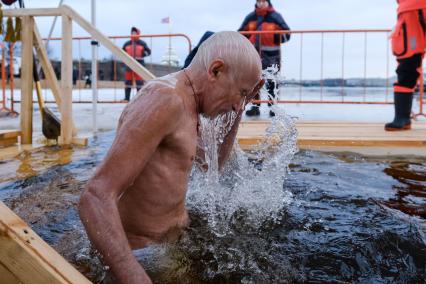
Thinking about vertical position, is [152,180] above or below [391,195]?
above

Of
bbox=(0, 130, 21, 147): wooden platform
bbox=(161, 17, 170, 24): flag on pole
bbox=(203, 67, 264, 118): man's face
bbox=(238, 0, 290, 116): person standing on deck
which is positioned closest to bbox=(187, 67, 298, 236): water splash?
bbox=(203, 67, 264, 118): man's face

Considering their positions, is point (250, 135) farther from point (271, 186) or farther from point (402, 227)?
point (402, 227)

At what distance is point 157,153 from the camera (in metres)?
1.53

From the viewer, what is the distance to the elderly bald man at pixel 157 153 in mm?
1251

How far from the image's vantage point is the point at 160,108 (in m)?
1.40

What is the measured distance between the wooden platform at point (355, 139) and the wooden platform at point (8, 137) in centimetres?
244

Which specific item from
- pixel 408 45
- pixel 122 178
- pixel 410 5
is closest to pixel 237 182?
pixel 122 178

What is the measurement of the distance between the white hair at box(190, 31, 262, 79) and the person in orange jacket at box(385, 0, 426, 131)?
3.82m

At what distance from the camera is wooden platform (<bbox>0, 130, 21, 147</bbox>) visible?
4.66 m

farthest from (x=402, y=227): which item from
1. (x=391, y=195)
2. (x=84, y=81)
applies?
(x=84, y=81)

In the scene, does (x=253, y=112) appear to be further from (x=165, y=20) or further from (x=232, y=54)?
(x=165, y=20)

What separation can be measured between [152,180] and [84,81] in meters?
25.9

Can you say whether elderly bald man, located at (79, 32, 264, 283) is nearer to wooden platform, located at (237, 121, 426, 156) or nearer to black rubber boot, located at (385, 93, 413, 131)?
wooden platform, located at (237, 121, 426, 156)

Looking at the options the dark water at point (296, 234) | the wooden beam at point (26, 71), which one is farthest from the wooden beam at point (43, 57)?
the dark water at point (296, 234)
